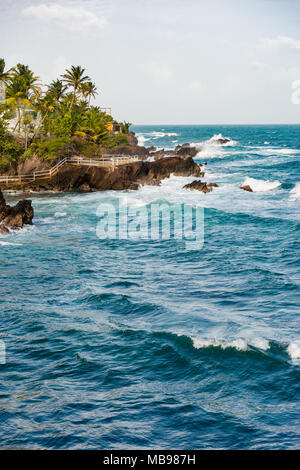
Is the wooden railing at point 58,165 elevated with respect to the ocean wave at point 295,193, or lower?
elevated

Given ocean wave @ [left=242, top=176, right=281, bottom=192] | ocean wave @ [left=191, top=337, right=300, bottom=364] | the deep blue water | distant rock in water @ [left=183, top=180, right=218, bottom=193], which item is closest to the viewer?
the deep blue water

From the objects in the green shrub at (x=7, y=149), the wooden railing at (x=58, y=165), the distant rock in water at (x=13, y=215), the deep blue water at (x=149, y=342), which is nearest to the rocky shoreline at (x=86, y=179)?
the wooden railing at (x=58, y=165)

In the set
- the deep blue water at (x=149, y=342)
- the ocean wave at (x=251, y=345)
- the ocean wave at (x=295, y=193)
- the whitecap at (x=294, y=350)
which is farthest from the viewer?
the ocean wave at (x=295, y=193)

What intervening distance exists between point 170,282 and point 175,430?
11328 mm

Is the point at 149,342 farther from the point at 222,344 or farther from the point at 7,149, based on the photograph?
the point at 7,149

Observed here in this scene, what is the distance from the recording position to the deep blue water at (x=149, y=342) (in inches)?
444

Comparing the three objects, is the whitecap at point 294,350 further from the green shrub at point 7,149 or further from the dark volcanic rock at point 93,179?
the green shrub at point 7,149

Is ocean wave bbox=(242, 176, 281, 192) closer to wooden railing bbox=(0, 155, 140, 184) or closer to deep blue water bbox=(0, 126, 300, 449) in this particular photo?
wooden railing bbox=(0, 155, 140, 184)

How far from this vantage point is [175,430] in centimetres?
1109

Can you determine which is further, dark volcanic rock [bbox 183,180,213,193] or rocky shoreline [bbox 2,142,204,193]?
dark volcanic rock [bbox 183,180,213,193]

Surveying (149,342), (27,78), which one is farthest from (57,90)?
(149,342)

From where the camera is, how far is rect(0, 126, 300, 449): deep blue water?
11.3m

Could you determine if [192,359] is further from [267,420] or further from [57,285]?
[57,285]

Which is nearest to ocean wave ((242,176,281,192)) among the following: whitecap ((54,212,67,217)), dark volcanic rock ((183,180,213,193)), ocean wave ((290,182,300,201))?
ocean wave ((290,182,300,201))
